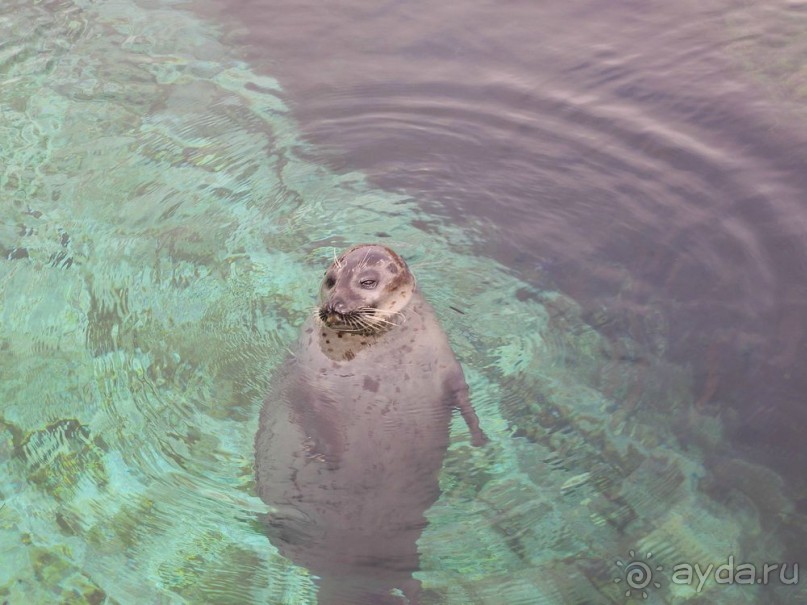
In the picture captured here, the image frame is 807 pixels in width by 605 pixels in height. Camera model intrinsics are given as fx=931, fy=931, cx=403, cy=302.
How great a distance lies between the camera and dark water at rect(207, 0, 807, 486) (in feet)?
17.4

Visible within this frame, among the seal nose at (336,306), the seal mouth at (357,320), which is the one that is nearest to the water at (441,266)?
the seal mouth at (357,320)

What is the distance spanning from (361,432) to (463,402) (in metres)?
0.52

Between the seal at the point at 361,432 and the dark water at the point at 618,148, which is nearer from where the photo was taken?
the seal at the point at 361,432

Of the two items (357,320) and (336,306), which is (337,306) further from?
(357,320)

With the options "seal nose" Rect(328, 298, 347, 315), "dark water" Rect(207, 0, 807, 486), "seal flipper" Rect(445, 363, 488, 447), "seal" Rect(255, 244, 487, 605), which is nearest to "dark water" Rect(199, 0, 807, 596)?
"dark water" Rect(207, 0, 807, 486)

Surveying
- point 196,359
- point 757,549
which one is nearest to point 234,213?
point 196,359

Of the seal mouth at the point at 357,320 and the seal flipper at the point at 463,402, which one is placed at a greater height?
the seal mouth at the point at 357,320

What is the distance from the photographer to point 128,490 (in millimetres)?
4559

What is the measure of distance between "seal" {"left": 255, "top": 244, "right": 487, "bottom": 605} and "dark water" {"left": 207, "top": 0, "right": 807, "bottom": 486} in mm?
1414

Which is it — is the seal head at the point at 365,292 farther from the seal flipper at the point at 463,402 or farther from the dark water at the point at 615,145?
the dark water at the point at 615,145

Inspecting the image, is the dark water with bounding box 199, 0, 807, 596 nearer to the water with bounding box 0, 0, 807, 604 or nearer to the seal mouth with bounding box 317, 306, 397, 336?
the water with bounding box 0, 0, 807, 604

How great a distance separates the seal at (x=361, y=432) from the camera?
13.6 feet

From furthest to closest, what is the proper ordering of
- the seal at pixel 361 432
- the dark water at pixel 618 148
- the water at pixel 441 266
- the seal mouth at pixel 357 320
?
the dark water at pixel 618 148 < the water at pixel 441 266 < the seal mouth at pixel 357 320 < the seal at pixel 361 432

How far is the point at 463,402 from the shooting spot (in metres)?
4.43
